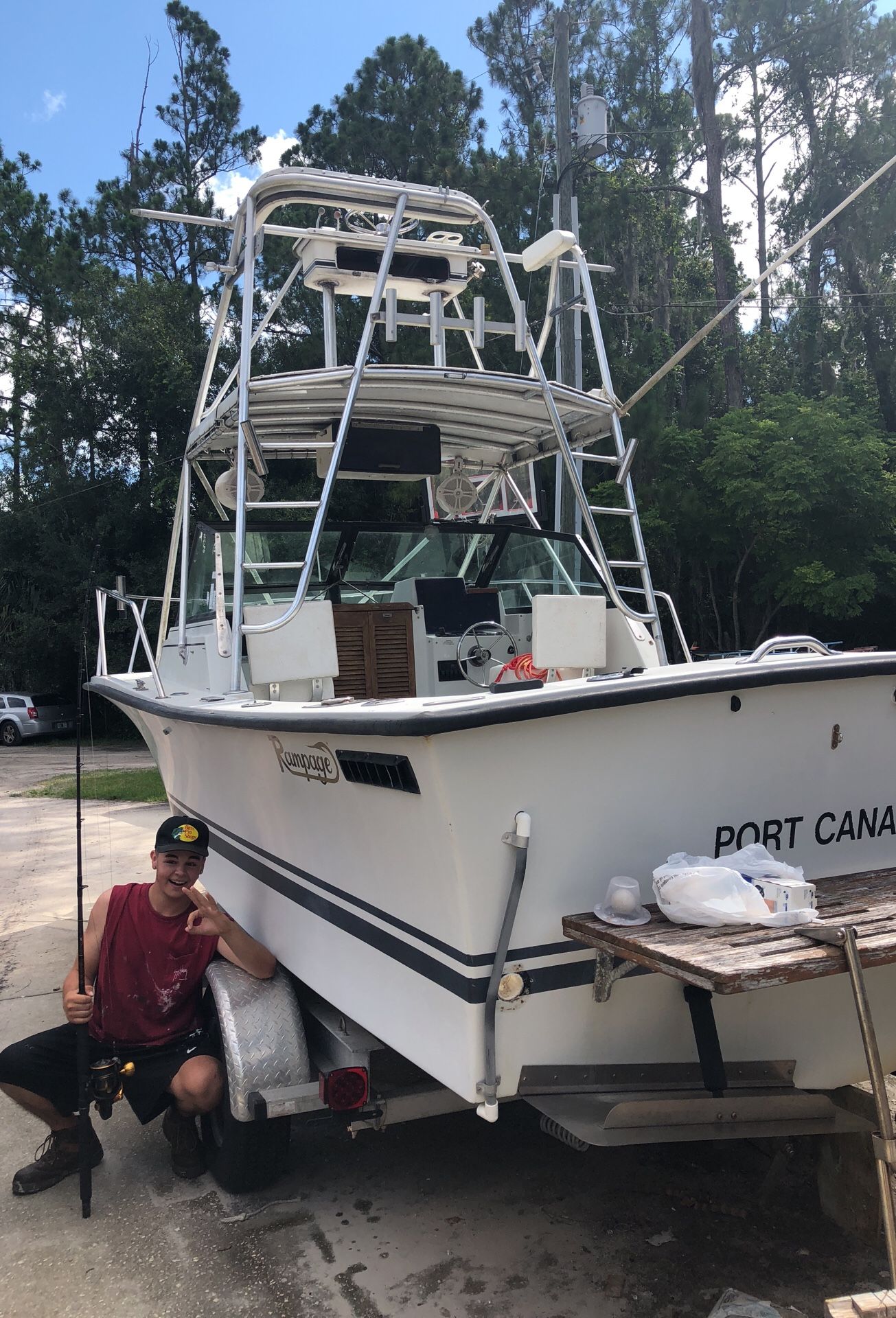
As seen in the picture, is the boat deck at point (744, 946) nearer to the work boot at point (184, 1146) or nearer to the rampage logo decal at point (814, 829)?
the rampage logo decal at point (814, 829)

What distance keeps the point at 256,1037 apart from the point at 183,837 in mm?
737

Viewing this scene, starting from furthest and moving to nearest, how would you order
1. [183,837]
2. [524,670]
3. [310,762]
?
1. [524,670]
2. [183,837]
3. [310,762]

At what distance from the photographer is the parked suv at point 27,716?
22625 millimetres

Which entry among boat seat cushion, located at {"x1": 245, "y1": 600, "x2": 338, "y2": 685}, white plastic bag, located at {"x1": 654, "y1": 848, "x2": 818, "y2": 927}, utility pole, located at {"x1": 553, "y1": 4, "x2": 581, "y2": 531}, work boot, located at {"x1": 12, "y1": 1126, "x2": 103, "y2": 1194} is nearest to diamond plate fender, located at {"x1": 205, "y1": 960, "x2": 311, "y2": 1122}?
work boot, located at {"x1": 12, "y1": 1126, "x2": 103, "y2": 1194}

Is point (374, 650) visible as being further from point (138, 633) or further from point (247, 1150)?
point (247, 1150)

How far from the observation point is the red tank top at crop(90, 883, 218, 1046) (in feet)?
11.6

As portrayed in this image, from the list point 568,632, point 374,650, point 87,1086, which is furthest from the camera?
point 374,650

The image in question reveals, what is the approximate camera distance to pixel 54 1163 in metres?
3.42

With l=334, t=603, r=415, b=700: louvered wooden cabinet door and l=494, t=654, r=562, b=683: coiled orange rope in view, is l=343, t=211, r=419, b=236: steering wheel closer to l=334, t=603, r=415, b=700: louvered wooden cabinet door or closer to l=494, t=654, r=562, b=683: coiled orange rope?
l=334, t=603, r=415, b=700: louvered wooden cabinet door

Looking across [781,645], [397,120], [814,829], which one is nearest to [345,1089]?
[814,829]

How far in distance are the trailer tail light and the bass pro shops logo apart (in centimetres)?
87

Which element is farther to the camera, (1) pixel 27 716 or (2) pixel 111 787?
(1) pixel 27 716

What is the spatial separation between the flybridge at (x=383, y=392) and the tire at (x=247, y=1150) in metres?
1.61

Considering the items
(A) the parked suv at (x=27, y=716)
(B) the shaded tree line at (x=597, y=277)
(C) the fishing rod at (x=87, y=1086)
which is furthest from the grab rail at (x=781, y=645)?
(A) the parked suv at (x=27, y=716)
